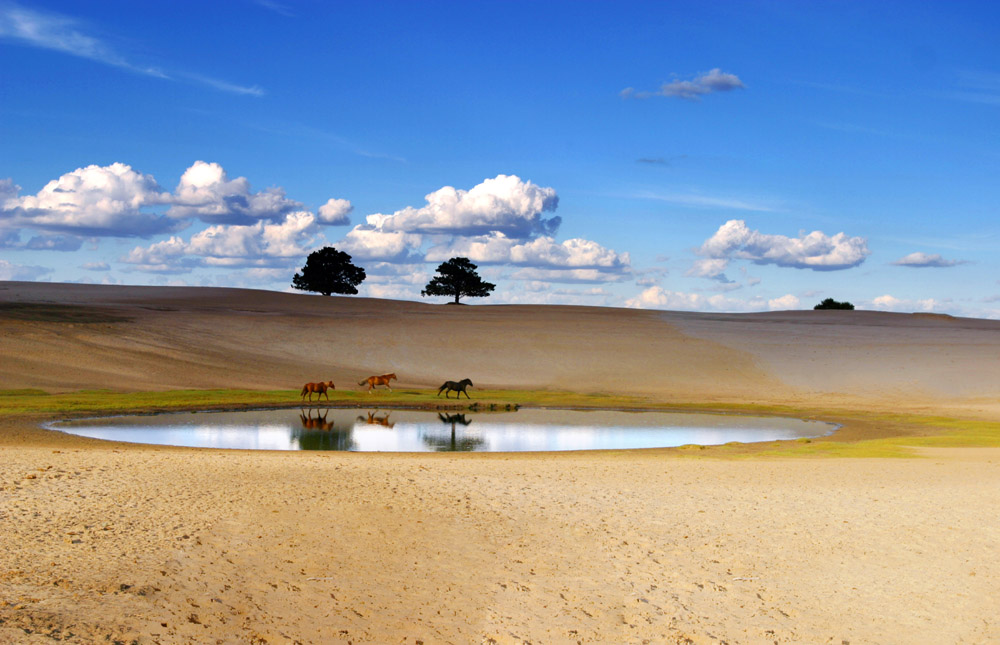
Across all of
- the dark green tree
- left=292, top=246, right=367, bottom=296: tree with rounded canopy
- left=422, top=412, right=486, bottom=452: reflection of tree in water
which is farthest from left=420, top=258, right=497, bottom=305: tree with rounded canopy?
left=422, top=412, right=486, bottom=452: reflection of tree in water

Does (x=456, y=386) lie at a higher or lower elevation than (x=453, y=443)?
higher

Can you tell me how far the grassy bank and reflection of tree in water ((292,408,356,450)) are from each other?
4.58 meters

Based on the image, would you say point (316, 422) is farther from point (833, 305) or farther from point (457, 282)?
point (833, 305)

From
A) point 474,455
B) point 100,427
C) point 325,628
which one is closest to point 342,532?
point 325,628

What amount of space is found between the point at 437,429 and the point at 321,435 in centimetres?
346

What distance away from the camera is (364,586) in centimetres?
869

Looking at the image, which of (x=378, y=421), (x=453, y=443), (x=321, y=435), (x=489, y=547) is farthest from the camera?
(x=378, y=421)

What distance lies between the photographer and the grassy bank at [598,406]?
70.8ft

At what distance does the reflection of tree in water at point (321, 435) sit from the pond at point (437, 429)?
0.08ft

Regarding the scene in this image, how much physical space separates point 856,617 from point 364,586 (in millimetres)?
4771

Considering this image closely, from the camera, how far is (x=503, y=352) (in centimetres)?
4847

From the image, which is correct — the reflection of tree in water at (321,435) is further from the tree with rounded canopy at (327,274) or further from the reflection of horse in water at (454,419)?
the tree with rounded canopy at (327,274)

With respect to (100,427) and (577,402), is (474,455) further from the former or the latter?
(577,402)

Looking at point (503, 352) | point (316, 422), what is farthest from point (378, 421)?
point (503, 352)
